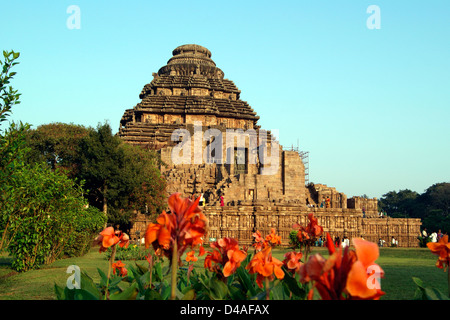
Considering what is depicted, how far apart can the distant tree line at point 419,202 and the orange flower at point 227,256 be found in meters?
49.1

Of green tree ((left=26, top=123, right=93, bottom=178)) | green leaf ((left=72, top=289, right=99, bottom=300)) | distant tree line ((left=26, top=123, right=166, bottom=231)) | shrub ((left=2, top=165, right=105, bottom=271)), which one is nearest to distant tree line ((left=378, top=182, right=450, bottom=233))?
distant tree line ((left=26, top=123, right=166, bottom=231))

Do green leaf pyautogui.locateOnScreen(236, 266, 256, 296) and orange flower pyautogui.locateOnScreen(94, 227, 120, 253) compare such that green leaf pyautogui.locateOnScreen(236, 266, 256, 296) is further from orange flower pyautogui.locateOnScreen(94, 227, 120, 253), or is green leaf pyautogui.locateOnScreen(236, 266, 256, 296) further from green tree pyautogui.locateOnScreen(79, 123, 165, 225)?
green tree pyautogui.locateOnScreen(79, 123, 165, 225)

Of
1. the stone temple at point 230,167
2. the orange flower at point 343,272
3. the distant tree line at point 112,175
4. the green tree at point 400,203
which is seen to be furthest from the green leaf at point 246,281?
the green tree at point 400,203

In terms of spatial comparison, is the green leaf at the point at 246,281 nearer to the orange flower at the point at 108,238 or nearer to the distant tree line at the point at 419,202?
the orange flower at the point at 108,238

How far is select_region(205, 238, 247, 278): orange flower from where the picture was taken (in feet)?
12.5

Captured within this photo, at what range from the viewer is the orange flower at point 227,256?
381 cm

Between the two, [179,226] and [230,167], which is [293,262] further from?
[230,167]

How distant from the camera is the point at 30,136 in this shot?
3203 cm

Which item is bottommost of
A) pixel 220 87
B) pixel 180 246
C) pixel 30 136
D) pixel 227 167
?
pixel 180 246

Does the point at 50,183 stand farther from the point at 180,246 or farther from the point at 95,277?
the point at 180,246

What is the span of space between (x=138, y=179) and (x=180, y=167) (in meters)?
9.83

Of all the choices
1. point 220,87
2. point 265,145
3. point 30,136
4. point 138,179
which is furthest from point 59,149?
point 220,87

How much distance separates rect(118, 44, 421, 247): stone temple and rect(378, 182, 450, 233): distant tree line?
21.0m

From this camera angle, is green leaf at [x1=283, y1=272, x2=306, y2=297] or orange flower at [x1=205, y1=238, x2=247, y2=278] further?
green leaf at [x1=283, y1=272, x2=306, y2=297]
